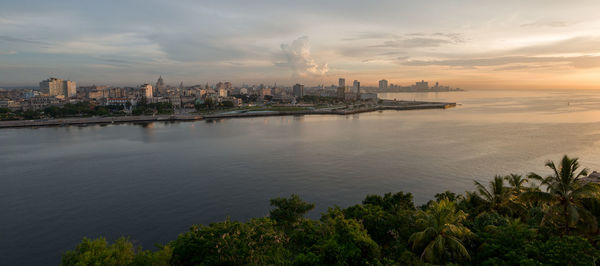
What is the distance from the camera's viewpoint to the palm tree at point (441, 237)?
3715mm

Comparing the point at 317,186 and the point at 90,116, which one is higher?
the point at 90,116

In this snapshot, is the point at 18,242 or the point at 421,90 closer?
the point at 18,242

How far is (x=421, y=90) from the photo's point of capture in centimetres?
14912

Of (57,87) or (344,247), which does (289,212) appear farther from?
(57,87)

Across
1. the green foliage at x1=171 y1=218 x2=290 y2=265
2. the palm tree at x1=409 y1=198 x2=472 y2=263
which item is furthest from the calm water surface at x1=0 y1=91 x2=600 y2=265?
the palm tree at x1=409 y1=198 x2=472 y2=263

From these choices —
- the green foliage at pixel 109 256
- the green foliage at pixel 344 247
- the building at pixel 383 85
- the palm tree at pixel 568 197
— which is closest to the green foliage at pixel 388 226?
the green foliage at pixel 344 247

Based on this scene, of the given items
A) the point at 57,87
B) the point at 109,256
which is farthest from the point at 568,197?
the point at 57,87

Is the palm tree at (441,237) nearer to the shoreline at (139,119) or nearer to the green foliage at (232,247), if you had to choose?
the green foliage at (232,247)

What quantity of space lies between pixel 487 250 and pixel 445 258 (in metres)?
0.49

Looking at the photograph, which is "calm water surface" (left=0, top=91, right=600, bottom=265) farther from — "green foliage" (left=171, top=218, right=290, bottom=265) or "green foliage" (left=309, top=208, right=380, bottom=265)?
"green foliage" (left=309, top=208, right=380, bottom=265)

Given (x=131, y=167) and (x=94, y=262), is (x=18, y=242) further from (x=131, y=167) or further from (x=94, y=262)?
(x=131, y=167)

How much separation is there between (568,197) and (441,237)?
1727 millimetres

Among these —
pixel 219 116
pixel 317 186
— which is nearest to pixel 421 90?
pixel 219 116

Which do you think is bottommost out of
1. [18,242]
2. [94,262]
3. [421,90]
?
[18,242]
